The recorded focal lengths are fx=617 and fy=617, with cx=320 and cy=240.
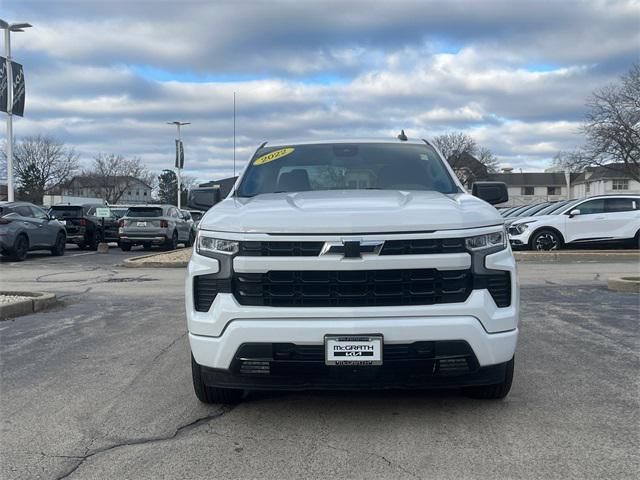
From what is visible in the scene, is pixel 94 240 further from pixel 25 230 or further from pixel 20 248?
pixel 20 248

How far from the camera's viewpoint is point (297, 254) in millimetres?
3699

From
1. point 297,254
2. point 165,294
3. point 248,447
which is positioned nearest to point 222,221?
point 297,254

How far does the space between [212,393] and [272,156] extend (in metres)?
2.32

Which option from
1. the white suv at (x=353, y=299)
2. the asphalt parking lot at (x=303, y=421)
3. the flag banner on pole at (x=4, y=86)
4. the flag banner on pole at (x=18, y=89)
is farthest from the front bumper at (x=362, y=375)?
the flag banner on pole at (x=18, y=89)

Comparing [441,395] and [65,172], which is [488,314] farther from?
[65,172]

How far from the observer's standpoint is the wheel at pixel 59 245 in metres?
18.8

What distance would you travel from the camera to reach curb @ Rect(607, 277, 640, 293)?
984 cm

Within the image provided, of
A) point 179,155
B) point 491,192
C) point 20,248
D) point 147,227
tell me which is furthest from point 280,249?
point 179,155

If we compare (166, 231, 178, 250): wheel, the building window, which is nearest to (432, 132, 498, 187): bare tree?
the building window

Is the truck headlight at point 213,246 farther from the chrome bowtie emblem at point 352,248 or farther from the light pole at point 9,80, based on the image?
the light pole at point 9,80

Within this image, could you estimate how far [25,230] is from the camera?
16797 mm

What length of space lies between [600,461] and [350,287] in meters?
1.68

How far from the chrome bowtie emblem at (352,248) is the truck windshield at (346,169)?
5.15ft

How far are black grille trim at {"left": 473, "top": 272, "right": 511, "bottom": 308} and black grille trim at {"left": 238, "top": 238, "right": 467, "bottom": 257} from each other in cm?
22
